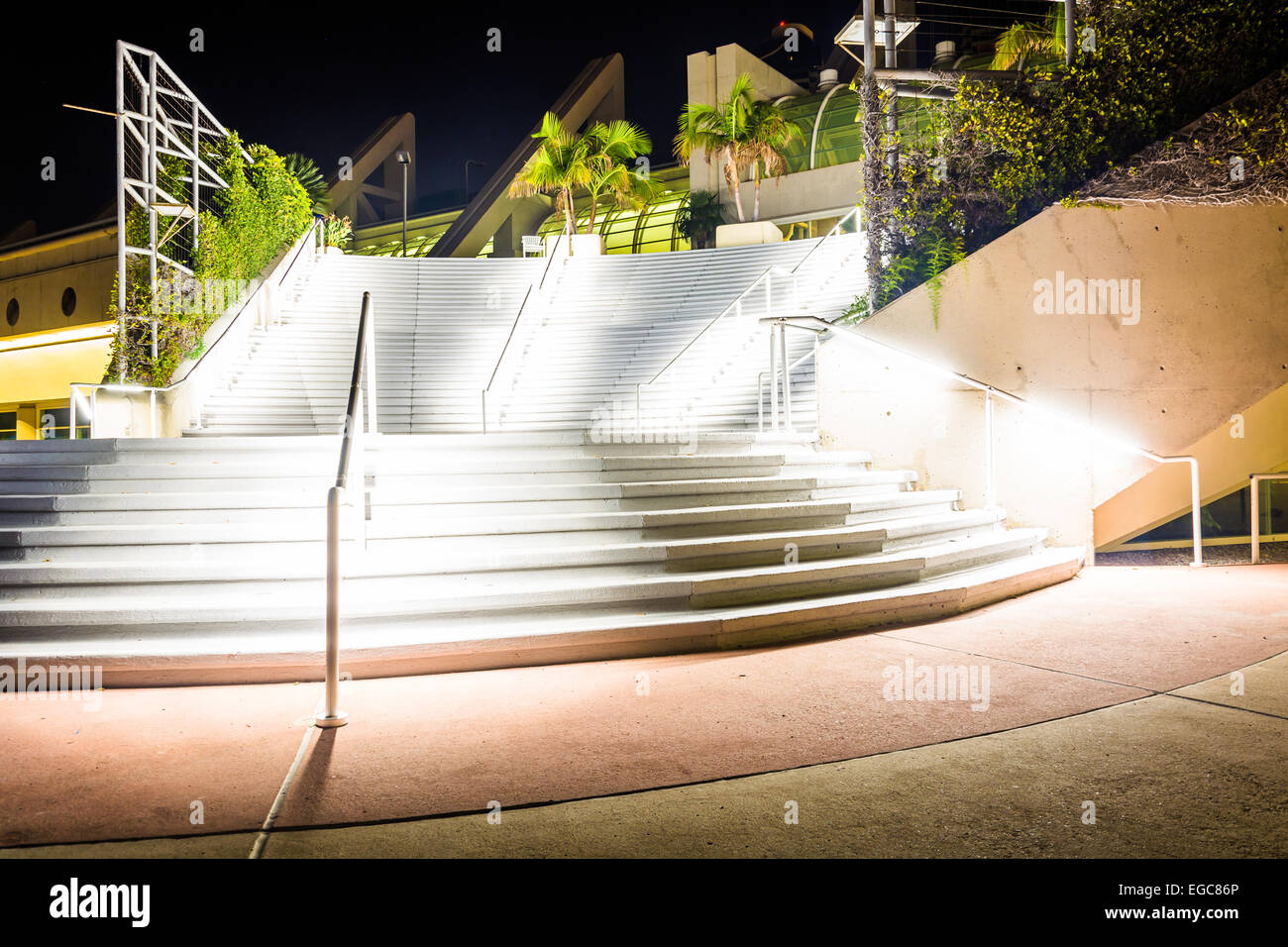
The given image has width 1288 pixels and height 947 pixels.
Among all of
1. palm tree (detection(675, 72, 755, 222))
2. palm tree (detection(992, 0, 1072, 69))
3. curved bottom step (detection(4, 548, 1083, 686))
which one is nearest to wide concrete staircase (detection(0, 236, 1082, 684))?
curved bottom step (detection(4, 548, 1083, 686))

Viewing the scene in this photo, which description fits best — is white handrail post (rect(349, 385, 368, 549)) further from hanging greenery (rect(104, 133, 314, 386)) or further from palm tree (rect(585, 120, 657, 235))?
palm tree (rect(585, 120, 657, 235))

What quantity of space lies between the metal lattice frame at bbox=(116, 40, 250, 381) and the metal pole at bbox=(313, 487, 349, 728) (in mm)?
12465

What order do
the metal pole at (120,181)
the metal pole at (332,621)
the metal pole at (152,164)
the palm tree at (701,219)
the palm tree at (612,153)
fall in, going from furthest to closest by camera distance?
the palm tree at (701,219), the palm tree at (612,153), the metal pole at (152,164), the metal pole at (120,181), the metal pole at (332,621)

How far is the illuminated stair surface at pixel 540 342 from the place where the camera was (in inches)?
486

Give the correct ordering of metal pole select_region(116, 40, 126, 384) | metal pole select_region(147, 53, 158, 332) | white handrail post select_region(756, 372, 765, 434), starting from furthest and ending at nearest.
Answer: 1. metal pole select_region(147, 53, 158, 332)
2. metal pole select_region(116, 40, 126, 384)
3. white handrail post select_region(756, 372, 765, 434)

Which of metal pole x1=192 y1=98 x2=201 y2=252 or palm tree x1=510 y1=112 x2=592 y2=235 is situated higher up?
palm tree x1=510 y1=112 x2=592 y2=235

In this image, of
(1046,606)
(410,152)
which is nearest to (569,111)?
(410,152)

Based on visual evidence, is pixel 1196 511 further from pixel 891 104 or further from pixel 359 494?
pixel 359 494

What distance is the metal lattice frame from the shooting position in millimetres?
14836

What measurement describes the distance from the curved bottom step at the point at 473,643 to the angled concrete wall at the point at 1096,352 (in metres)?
3.37

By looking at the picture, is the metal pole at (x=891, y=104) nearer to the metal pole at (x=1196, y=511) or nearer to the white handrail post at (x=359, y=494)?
the metal pole at (x=1196, y=511)

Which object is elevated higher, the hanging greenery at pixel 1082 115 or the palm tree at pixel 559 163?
the palm tree at pixel 559 163

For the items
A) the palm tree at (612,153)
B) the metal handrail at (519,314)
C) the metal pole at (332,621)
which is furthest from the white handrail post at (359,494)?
the palm tree at (612,153)
